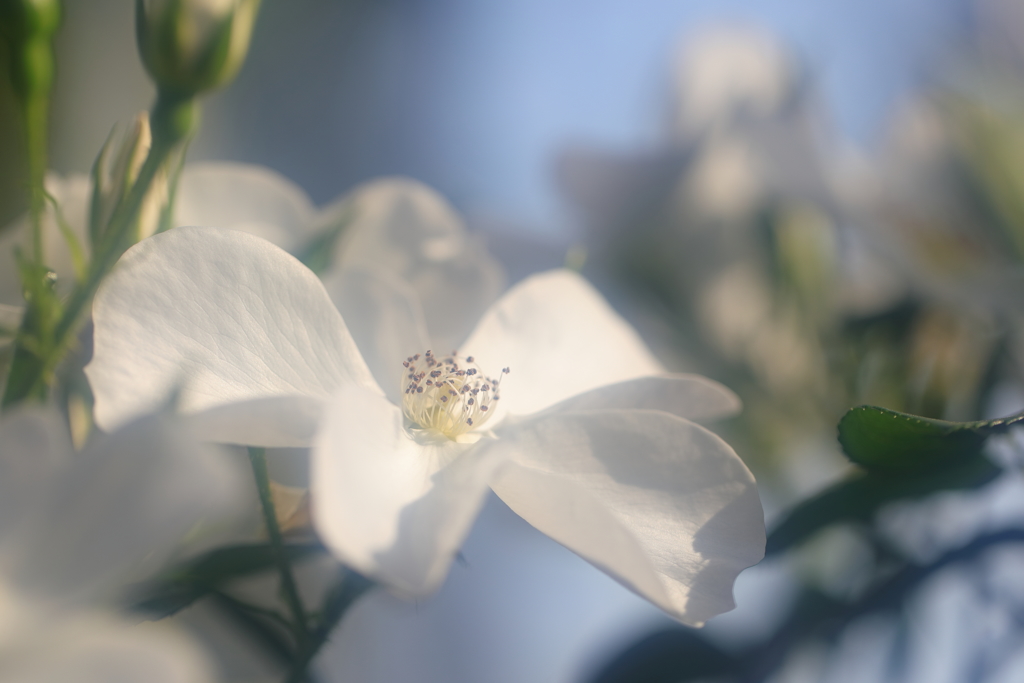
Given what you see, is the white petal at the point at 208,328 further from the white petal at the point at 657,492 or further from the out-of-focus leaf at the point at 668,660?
the out-of-focus leaf at the point at 668,660

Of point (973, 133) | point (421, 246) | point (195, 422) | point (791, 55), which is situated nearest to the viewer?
point (195, 422)

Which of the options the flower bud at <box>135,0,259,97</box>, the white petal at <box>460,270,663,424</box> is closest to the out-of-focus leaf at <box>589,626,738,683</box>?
the white petal at <box>460,270,663,424</box>

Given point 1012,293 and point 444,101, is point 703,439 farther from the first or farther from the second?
point 444,101

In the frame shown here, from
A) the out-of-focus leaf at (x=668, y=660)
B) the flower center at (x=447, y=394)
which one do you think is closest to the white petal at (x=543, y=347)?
the flower center at (x=447, y=394)

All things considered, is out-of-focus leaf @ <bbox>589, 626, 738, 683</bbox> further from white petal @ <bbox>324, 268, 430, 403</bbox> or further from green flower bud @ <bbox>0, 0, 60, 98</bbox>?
green flower bud @ <bbox>0, 0, 60, 98</bbox>

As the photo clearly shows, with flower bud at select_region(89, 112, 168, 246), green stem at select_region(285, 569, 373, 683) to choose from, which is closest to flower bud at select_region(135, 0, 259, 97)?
flower bud at select_region(89, 112, 168, 246)

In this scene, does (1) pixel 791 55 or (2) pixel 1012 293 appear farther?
(1) pixel 791 55

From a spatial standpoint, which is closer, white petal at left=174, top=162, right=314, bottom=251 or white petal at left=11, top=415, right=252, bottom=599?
white petal at left=11, top=415, right=252, bottom=599

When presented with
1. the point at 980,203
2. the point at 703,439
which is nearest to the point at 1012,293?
the point at 980,203

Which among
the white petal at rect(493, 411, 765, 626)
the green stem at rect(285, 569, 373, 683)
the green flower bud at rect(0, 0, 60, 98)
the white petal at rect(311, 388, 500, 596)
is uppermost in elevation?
the white petal at rect(493, 411, 765, 626)

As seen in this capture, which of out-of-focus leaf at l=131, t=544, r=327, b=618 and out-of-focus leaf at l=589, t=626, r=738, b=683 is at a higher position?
out-of-focus leaf at l=589, t=626, r=738, b=683
